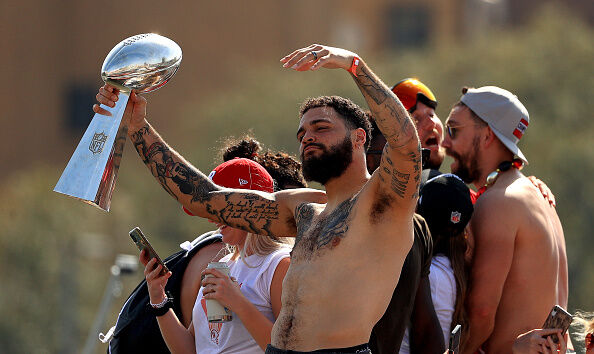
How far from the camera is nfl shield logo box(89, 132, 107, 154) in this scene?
3984mm

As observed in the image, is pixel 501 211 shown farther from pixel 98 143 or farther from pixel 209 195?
pixel 98 143

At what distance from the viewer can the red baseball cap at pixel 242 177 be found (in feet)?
15.6

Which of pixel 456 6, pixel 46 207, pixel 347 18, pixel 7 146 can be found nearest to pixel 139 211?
pixel 46 207

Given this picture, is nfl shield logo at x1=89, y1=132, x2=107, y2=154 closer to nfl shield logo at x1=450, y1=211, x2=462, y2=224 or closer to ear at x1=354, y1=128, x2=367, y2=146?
ear at x1=354, y1=128, x2=367, y2=146

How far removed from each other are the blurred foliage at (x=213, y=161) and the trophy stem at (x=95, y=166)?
49.0 feet

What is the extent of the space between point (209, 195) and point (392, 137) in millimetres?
1066

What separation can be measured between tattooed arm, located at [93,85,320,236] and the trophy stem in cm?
25

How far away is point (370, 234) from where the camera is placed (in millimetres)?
3883

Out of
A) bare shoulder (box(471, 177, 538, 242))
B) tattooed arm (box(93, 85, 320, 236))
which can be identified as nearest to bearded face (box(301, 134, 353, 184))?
tattooed arm (box(93, 85, 320, 236))

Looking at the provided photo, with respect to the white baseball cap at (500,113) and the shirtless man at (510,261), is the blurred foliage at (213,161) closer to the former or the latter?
the white baseball cap at (500,113)

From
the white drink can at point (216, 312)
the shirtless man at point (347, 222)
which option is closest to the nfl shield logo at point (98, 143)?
the shirtless man at point (347, 222)

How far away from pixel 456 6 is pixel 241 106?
62.4 ft

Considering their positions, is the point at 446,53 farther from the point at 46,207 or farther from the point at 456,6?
the point at 46,207

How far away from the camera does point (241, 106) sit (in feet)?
116
